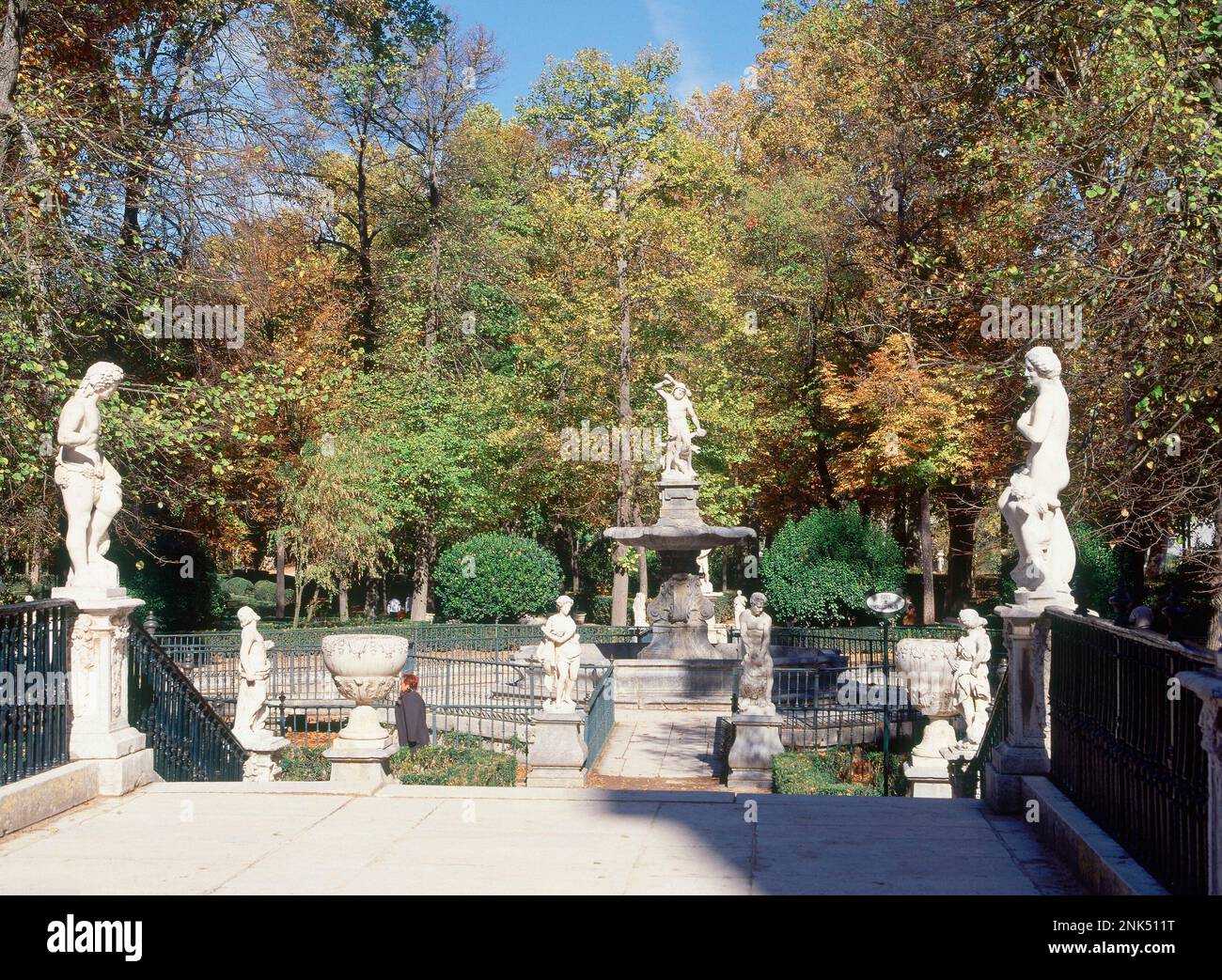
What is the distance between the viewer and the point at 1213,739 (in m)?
3.92

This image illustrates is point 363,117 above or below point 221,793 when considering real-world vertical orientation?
above

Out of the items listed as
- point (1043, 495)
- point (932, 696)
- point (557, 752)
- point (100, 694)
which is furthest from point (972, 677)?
point (100, 694)

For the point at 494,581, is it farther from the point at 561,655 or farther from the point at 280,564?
the point at 561,655

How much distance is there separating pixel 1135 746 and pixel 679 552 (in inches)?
688

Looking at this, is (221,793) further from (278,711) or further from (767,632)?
(278,711)

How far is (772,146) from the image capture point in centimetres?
4206

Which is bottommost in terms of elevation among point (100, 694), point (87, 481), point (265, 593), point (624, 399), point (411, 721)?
point (411, 721)

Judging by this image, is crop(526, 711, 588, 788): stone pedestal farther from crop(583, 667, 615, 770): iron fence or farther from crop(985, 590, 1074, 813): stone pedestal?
crop(985, 590, 1074, 813): stone pedestal

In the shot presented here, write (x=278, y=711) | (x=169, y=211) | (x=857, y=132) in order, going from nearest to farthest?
(x=169, y=211), (x=278, y=711), (x=857, y=132)

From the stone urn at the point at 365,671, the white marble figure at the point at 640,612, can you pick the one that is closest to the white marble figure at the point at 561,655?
the stone urn at the point at 365,671

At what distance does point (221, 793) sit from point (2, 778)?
1.58 m

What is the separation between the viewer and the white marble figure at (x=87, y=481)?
8.09 meters
